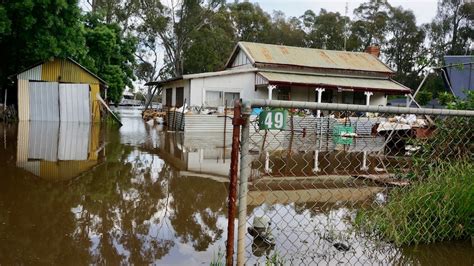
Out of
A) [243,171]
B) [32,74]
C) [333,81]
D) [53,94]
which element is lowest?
[243,171]

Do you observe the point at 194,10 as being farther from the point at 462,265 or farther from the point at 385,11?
the point at 462,265

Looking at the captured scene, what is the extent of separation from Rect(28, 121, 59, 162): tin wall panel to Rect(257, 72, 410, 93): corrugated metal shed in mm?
12039

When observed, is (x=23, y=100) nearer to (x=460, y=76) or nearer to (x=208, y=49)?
(x=460, y=76)

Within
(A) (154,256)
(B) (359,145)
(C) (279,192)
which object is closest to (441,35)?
(B) (359,145)

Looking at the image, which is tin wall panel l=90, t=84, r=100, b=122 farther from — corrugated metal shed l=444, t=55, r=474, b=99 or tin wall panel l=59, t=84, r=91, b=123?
corrugated metal shed l=444, t=55, r=474, b=99

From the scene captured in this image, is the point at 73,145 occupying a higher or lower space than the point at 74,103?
lower

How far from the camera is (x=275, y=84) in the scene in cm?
2428

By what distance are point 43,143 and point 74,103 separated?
8704 mm

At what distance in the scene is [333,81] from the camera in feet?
87.2

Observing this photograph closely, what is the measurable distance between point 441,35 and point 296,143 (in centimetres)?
3966

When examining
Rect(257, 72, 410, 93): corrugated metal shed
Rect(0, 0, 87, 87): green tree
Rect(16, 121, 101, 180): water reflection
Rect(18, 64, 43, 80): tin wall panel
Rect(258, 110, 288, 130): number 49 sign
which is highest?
Rect(0, 0, 87, 87): green tree

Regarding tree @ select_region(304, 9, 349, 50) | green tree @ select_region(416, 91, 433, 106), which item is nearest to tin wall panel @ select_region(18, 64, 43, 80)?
green tree @ select_region(416, 91, 433, 106)

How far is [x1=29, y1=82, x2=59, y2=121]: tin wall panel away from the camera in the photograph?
67.8 feet

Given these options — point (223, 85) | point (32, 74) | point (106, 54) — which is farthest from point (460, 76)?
point (106, 54)
